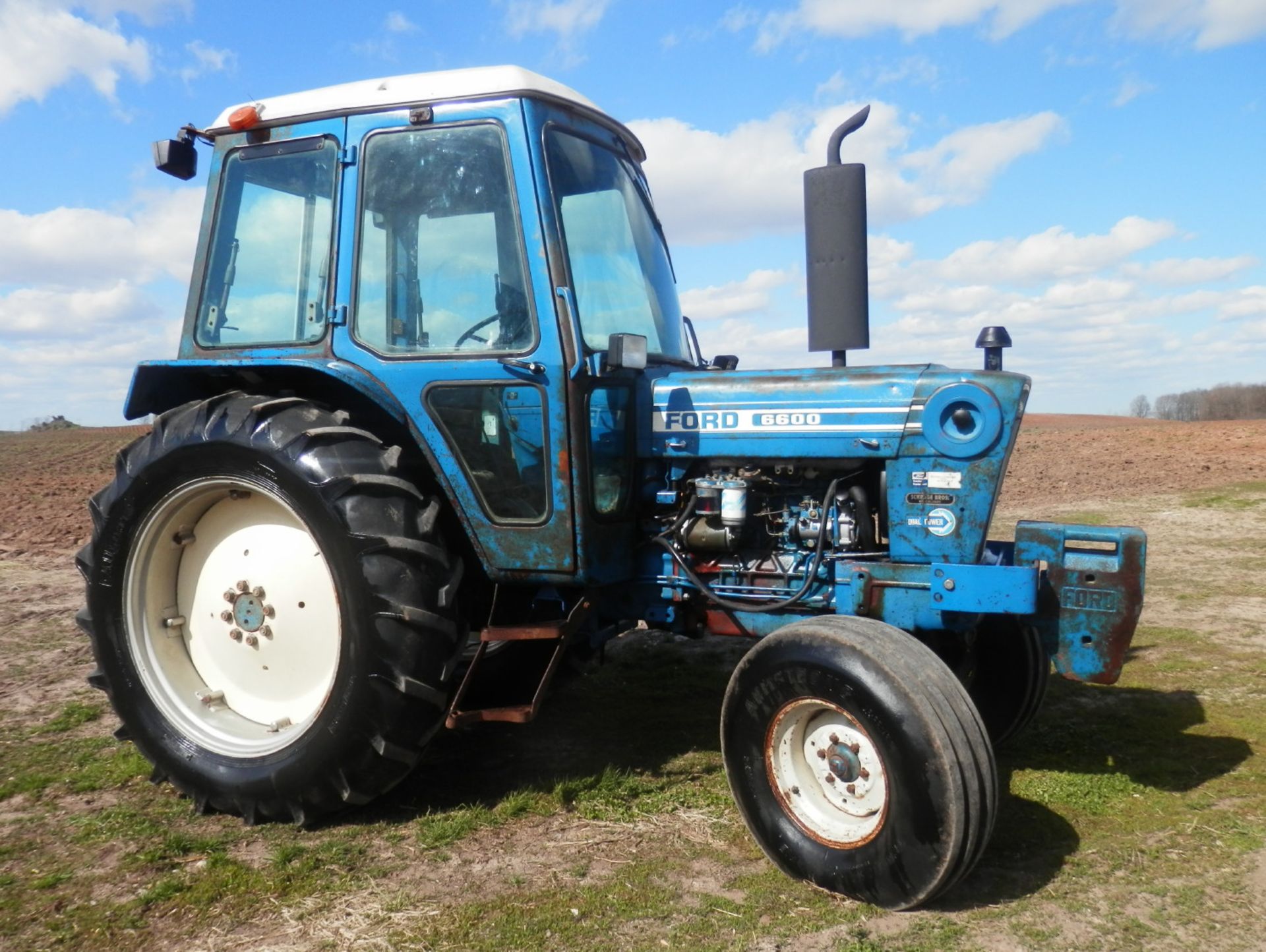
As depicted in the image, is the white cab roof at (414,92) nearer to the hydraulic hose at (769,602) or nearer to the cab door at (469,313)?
the cab door at (469,313)

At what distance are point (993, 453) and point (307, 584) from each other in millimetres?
2594

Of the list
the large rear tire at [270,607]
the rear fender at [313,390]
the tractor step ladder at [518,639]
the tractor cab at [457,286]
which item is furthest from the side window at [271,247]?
the tractor step ladder at [518,639]

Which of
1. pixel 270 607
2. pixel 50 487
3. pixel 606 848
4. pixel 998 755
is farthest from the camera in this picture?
pixel 50 487

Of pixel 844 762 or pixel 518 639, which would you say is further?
pixel 518 639

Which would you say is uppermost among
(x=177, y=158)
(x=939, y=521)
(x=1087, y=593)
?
(x=177, y=158)

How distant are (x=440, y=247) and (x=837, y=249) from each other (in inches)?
59.4

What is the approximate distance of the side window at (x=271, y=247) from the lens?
161 inches

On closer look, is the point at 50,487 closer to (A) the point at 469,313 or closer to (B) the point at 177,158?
(B) the point at 177,158

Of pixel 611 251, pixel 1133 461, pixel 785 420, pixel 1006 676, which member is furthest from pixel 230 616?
pixel 1133 461

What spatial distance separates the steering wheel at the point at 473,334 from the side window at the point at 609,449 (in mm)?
466

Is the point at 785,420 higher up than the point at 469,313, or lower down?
lower down

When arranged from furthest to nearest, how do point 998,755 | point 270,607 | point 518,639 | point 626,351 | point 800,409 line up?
point 998,755, point 270,607, point 800,409, point 518,639, point 626,351

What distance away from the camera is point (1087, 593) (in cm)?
368

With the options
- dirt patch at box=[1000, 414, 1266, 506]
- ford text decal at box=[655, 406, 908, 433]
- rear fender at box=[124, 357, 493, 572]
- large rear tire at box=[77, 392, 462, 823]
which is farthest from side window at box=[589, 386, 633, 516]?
dirt patch at box=[1000, 414, 1266, 506]
